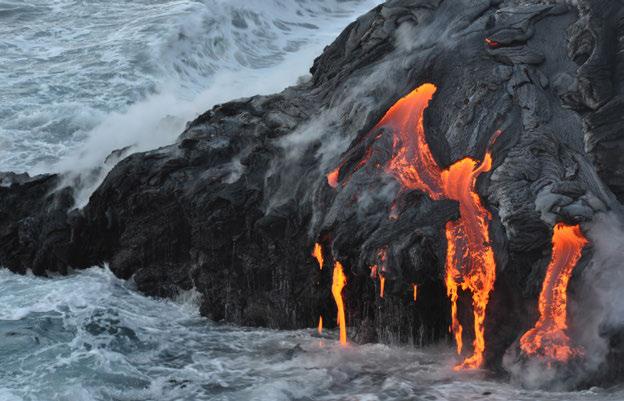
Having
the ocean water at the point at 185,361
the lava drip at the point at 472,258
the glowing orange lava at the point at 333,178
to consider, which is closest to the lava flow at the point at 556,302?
the ocean water at the point at 185,361

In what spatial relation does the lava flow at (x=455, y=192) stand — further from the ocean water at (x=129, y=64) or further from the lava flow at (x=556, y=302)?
the ocean water at (x=129, y=64)

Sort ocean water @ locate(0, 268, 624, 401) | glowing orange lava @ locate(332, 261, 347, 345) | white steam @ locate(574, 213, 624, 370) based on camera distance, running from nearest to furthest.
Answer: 1. white steam @ locate(574, 213, 624, 370)
2. ocean water @ locate(0, 268, 624, 401)
3. glowing orange lava @ locate(332, 261, 347, 345)

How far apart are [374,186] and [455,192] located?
47.1 inches

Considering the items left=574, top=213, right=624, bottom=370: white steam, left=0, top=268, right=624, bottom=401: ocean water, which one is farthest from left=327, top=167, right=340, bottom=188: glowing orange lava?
left=574, top=213, right=624, bottom=370: white steam

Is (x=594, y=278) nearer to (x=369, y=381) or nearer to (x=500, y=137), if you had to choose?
(x=500, y=137)

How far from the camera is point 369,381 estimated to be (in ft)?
29.6

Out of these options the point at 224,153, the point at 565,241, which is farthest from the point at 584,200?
the point at 224,153

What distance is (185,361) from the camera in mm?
9938

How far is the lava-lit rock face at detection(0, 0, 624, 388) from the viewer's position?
9484mm

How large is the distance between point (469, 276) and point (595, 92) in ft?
10.3

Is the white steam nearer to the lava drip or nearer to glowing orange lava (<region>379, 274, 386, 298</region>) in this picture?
the lava drip

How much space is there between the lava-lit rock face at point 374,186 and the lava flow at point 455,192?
0.09 m

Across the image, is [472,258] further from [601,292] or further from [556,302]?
[601,292]

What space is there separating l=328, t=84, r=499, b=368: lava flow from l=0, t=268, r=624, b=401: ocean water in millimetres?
865
